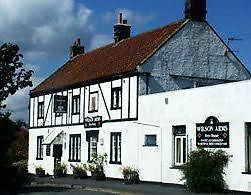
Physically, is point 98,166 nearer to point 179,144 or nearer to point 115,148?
point 115,148

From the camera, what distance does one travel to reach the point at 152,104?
28.7m

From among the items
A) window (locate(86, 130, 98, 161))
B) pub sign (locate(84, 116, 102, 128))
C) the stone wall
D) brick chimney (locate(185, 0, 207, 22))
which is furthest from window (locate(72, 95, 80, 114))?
brick chimney (locate(185, 0, 207, 22))

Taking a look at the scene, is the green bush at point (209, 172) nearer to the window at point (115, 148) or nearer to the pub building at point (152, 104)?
the pub building at point (152, 104)

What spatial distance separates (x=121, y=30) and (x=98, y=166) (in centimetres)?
1057

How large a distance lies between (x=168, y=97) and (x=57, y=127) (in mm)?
14148

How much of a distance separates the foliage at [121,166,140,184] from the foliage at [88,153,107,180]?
9.87 ft

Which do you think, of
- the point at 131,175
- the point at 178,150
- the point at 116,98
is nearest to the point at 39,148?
the point at 116,98

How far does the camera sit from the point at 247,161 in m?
22.4

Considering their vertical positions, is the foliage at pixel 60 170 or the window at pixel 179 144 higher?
the window at pixel 179 144

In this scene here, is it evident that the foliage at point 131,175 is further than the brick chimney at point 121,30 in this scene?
No

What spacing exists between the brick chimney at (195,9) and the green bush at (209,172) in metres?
11.0

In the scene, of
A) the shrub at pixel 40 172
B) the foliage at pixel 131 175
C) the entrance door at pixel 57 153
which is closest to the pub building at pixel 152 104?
the entrance door at pixel 57 153

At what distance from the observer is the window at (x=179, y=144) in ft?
86.2

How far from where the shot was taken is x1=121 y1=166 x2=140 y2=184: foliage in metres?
29.2
